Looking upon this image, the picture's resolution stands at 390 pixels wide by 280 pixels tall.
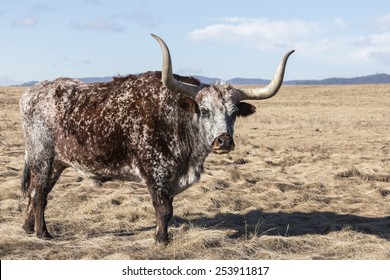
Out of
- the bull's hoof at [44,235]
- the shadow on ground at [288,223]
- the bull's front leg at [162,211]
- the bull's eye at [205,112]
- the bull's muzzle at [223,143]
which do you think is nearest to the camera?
the bull's muzzle at [223,143]

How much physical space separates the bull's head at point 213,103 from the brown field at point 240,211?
1.41 metres

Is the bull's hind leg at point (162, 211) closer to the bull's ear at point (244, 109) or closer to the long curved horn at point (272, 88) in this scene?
the bull's ear at point (244, 109)

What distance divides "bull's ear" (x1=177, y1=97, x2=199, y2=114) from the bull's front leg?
107 cm

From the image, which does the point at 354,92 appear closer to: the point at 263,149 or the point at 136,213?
the point at 263,149

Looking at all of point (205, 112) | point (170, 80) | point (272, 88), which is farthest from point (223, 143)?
point (272, 88)

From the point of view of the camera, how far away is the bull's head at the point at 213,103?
6.52m

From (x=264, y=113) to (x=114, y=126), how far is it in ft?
75.3

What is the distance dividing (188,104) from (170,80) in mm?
374

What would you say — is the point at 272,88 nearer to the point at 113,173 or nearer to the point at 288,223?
the point at 113,173

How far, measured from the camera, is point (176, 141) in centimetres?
700

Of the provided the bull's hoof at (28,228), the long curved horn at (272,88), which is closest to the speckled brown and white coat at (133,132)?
the long curved horn at (272,88)

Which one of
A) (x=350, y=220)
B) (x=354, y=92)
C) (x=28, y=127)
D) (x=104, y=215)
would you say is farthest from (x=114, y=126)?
(x=354, y=92)

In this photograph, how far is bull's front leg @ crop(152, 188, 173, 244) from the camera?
22.9ft

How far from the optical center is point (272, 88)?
7.15 meters
